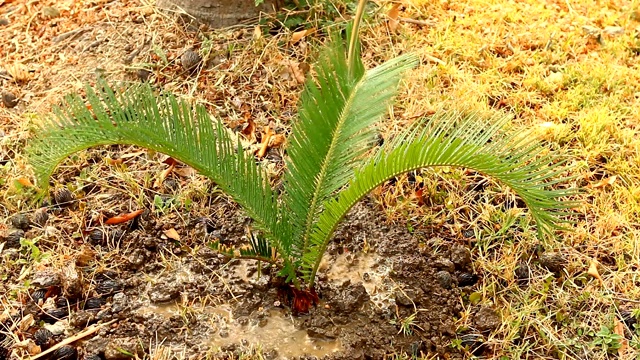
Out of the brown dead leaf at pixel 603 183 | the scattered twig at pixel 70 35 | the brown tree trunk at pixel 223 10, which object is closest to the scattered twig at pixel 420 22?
the brown tree trunk at pixel 223 10

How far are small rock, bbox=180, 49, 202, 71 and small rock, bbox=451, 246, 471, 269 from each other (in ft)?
4.88

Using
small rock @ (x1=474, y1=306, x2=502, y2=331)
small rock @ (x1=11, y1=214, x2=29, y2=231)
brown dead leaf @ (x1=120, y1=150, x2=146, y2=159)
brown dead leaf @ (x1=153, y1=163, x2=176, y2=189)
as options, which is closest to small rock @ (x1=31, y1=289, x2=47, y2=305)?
small rock @ (x1=11, y1=214, x2=29, y2=231)

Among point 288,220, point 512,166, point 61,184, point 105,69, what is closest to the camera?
point 512,166

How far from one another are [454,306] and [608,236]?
2.26 ft

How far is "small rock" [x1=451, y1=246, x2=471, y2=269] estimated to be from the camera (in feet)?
7.68

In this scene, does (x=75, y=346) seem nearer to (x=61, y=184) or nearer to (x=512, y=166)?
(x=61, y=184)

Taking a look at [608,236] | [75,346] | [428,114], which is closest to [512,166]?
[608,236]

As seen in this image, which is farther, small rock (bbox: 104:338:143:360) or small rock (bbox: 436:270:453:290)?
small rock (bbox: 436:270:453:290)

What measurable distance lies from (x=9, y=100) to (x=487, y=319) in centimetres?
230

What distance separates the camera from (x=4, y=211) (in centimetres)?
252

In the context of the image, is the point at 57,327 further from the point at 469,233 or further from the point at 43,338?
the point at 469,233

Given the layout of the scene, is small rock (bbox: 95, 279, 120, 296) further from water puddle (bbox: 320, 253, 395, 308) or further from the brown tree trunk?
the brown tree trunk

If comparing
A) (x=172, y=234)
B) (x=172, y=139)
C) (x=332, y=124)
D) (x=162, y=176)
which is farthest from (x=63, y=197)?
(x=332, y=124)

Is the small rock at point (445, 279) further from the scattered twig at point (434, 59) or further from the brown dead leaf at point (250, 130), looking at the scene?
the scattered twig at point (434, 59)
